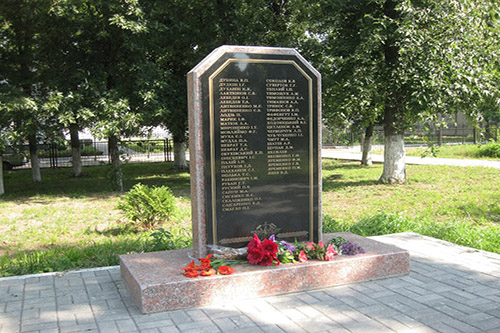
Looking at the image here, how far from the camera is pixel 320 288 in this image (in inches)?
200

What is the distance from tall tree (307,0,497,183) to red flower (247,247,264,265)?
8139 millimetres

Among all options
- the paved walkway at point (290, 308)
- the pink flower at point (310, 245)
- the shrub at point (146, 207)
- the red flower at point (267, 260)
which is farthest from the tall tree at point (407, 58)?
the red flower at point (267, 260)

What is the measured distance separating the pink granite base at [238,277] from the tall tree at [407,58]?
24.3 feet

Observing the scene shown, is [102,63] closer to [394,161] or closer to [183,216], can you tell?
[183,216]

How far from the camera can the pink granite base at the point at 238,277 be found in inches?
176

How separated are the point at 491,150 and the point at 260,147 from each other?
2163cm

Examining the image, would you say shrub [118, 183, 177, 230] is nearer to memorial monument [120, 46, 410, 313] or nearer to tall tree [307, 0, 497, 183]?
memorial monument [120, 46, 410, 313]

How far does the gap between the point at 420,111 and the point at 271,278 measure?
29.5 ft

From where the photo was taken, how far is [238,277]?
4.72 metres

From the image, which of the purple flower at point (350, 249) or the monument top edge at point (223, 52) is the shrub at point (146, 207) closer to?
the monument top edge at point (223, 52)

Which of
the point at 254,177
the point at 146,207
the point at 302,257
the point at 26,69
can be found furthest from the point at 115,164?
the point at 302,257

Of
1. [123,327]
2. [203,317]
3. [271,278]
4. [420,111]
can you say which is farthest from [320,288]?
[420,111]

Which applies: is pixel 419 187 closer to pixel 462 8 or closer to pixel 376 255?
pixel 462 8

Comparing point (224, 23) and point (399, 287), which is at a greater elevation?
point (224, 23)
